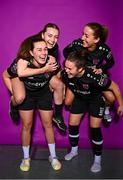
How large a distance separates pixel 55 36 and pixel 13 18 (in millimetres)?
666

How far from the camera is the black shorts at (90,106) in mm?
2988

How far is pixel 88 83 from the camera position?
9.23 feet

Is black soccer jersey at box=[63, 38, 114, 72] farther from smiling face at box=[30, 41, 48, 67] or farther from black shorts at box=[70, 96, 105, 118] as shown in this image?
smiling face at box=[30, 41, 48, 67]

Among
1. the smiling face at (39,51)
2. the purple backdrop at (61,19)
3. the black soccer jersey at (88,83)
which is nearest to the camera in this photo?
the smiling face at (39,51)

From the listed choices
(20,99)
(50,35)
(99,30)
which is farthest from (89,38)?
(20,99)

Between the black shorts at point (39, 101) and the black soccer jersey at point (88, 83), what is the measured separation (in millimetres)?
208

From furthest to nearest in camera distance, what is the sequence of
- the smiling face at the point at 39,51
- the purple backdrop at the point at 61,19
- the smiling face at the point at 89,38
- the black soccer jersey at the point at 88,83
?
1. the purple backdrop at the point at 61,19
2. the smiling face at the point at 89,38
3. the black soccer jersey at the point at 88,83
4. the smiling face at the point at 39,51

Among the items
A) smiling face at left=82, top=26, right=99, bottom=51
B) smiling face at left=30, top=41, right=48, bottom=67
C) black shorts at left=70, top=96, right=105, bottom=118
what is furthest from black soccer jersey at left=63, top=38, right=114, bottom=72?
smiling face at left=30, top=41, right=48, bottom=67

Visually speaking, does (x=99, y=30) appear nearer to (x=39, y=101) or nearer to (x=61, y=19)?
(x=61, y=19)

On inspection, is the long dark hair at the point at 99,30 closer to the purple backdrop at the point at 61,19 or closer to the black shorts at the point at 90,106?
the purple backdrop at the point at 61,19

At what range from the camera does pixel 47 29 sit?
2.82m

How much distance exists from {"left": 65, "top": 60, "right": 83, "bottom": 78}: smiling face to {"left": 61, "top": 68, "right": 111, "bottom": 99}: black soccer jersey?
0.06 m

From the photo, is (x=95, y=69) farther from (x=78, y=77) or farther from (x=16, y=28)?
(x=16, y=28)

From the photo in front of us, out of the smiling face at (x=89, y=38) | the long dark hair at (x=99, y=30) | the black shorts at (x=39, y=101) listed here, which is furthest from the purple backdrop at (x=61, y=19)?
the black shorts at (x=39, y=101)
